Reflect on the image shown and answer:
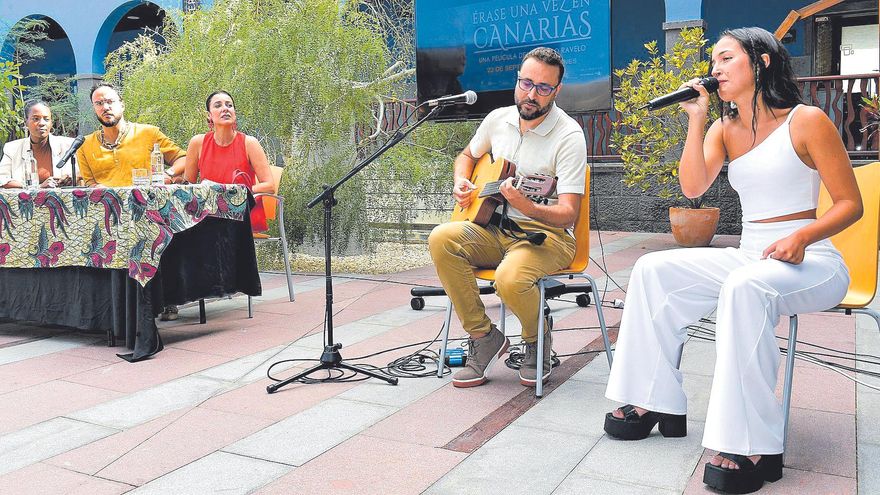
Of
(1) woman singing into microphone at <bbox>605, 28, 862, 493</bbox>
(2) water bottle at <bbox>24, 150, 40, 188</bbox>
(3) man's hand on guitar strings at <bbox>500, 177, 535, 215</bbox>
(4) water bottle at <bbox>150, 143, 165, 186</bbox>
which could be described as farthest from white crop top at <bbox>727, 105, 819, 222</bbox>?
(2) water bottle at <bbox>24, 150, 40, 188</bbox>

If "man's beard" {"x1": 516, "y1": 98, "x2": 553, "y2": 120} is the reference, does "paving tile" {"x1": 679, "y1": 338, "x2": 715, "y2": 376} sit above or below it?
below

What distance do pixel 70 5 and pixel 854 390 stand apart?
1384 centimetres

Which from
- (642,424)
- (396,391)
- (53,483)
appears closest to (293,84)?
(396,391)

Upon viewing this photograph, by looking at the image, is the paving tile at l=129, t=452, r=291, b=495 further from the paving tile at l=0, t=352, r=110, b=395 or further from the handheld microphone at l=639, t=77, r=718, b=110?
the handheld microphone at l=639, t=77, r=718, b=110

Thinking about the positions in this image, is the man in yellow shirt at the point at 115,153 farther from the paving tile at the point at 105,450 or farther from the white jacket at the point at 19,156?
the paving tile at the point at 105,450

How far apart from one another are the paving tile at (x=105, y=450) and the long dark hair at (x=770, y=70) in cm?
243

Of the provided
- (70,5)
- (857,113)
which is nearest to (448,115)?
(857,113)

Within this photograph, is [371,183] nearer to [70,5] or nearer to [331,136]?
[331,136]

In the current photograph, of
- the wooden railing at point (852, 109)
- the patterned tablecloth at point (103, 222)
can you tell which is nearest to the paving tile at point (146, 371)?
the patterned tablecloth at point (103, 222)

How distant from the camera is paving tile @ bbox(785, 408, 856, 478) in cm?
250

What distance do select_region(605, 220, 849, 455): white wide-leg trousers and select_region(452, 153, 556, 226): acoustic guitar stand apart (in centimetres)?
74

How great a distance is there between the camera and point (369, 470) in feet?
8.43

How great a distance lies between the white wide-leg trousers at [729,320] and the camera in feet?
7.60

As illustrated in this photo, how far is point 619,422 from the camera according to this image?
2746mm
